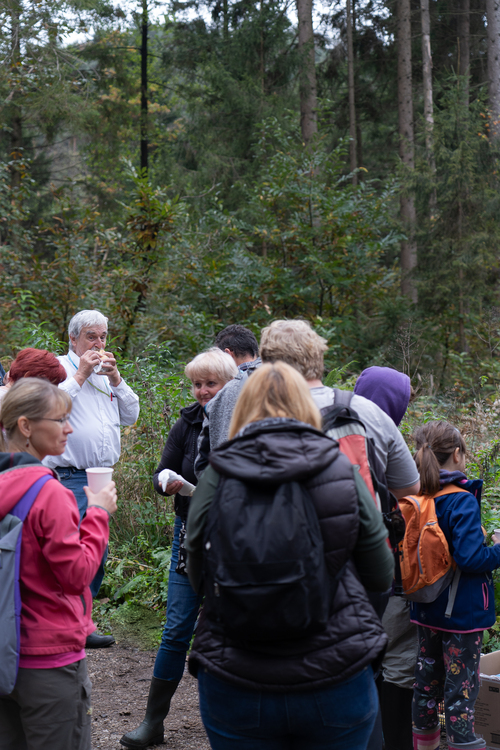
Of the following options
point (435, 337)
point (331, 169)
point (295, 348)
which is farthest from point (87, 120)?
point (295, 348)

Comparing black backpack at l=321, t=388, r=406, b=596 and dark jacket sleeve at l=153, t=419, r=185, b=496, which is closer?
black backpack at l=321, t=388, r=406, b=596

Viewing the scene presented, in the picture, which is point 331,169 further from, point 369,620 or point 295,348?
point 369,620

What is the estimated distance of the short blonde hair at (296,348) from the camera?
7.78 feet

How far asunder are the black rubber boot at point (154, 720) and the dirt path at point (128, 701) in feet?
0.32

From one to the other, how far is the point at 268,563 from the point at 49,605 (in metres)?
0.88

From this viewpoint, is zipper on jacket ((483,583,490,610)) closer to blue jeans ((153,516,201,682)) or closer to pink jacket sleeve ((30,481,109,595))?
blue jeans ((153,516,201,682))

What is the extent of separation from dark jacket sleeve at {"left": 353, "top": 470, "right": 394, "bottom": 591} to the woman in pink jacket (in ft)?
2.83

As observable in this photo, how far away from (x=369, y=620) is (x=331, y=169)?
11.7 metres

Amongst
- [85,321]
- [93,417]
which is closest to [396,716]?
[93,417]

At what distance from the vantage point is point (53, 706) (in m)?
2.10

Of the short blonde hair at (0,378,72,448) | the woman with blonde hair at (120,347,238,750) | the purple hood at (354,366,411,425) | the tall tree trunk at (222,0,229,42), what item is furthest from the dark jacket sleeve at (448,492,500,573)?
the tall tree trunk at (222,0,229,42)

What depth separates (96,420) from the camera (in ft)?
14.0

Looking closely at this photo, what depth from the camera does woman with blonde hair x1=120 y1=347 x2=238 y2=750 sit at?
132 inches

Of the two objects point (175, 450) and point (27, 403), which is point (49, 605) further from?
point (175, 450)
